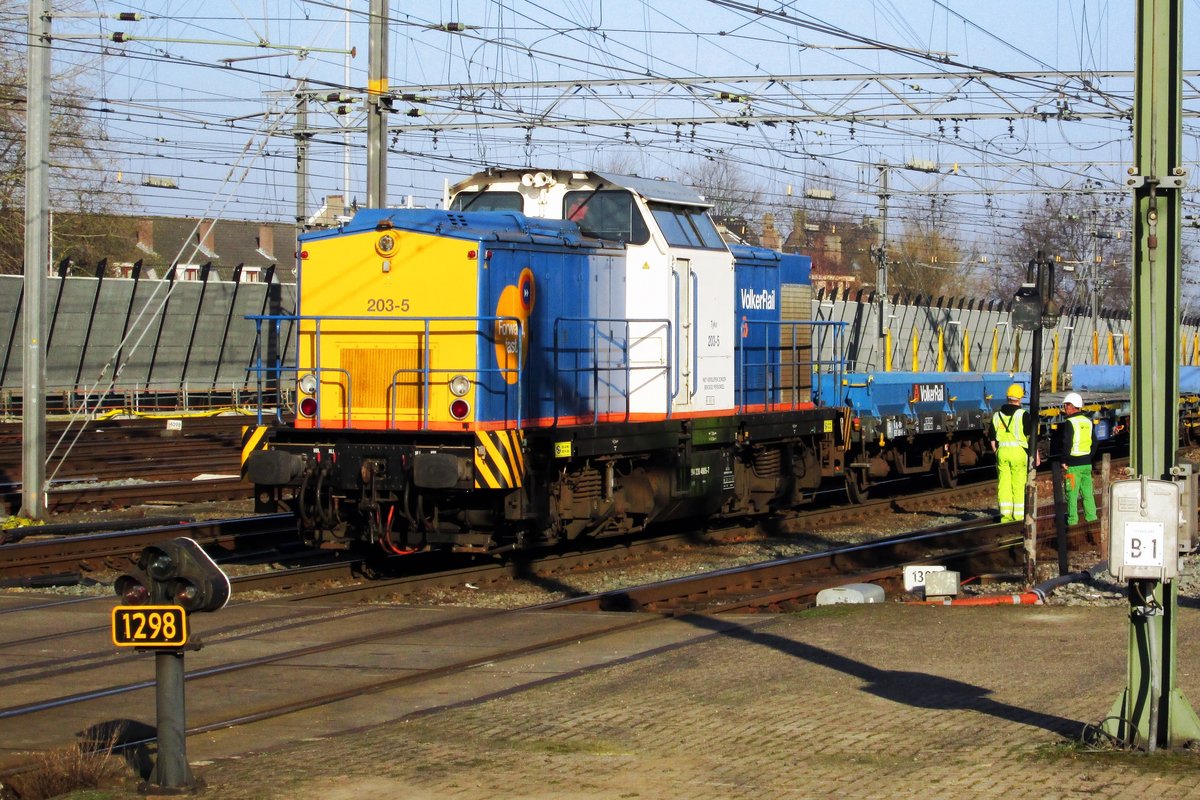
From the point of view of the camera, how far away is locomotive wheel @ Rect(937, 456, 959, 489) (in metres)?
22.3

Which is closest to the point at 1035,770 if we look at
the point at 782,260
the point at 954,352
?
the point at 782,260

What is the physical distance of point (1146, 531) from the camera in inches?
229

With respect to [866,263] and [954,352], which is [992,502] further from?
[866,263]

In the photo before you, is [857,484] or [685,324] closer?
[685,324]

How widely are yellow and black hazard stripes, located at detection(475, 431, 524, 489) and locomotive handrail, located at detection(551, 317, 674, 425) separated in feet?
3.13

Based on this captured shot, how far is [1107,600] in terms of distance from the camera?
1056 centimetres

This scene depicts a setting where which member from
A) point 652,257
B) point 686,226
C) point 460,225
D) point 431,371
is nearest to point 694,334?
point 652,257

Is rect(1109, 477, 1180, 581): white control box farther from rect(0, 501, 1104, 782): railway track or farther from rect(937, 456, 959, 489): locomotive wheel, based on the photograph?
rect(937, 456, 959, 489): locomotive wheel

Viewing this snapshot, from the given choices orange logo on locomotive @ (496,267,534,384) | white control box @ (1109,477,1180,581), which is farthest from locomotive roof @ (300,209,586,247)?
white control box @ (1109,477,1180,581)

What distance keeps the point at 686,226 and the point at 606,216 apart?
3.67ft

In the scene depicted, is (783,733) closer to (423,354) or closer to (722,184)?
(423,354)

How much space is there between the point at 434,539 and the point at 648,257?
3776 mm

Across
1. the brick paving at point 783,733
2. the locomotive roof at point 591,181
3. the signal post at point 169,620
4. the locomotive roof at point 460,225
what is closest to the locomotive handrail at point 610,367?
the locomotive roof at point 460,225

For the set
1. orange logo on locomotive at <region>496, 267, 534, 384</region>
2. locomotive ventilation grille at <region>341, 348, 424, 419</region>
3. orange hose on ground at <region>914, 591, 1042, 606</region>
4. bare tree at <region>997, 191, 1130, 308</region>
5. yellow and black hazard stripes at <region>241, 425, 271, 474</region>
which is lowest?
orange hose on ground at <region>914, 591, 1042, 606</region>
